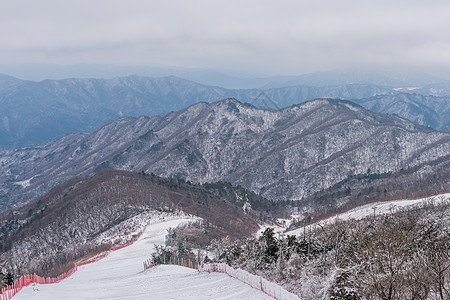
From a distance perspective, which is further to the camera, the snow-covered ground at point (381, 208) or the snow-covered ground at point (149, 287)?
the snow-covered ground at point (381, 208)

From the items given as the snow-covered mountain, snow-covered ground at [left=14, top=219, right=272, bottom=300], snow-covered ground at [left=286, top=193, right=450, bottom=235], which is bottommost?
snow-covered ground at [left=286, top=193, right=450, bottom=235]

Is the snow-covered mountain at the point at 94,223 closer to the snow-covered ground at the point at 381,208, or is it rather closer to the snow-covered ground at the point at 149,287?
the snow-covered ground at the point at 381,208

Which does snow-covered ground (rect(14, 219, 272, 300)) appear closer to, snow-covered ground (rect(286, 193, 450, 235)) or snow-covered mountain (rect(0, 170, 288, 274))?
snow-covered mountain (rect(0, 170, 288, 274))

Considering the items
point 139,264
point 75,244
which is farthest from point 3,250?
point 139,264

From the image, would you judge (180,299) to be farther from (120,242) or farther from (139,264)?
(120,242)

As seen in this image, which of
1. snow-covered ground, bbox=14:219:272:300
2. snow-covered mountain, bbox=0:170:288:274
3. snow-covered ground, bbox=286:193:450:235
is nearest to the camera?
snow-covered ground, bbox=14:219:272:300

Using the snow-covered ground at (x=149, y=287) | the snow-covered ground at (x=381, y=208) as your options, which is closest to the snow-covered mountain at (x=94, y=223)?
the snow-covered ground at (x=381, y=208)

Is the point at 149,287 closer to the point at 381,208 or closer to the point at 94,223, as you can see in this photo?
the point at 94,223

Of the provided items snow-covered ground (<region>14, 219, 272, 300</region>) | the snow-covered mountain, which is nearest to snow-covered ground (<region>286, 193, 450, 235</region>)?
the snow-covered mountain

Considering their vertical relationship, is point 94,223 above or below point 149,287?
below

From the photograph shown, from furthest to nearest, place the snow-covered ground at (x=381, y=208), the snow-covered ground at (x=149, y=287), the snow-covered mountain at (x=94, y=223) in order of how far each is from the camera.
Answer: the snow-covered ground at (x=381, y=208) < the snow-covered mountain at (x=94, y=223) < the snow-covered ground at (x=149, y=287)

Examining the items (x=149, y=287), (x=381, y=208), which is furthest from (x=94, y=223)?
(x=381, y=208)
